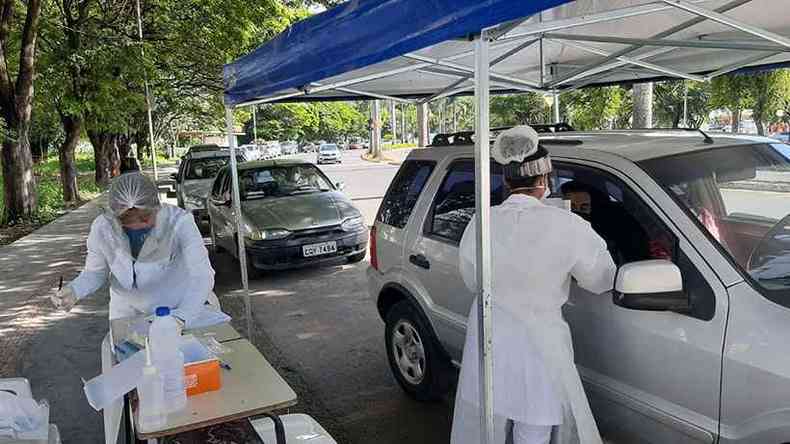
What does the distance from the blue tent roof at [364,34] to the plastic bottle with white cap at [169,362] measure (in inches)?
56.6

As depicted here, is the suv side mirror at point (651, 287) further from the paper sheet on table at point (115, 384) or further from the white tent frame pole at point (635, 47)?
the white tent frame pole at point (635, 47)

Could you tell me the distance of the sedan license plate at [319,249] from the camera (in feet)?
26.6

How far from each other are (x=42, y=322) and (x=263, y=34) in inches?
387

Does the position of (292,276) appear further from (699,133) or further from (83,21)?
(83,21)

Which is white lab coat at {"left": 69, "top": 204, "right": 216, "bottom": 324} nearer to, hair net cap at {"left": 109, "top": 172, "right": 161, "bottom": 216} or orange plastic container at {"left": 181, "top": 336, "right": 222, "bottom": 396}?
hair net cap at {"left": 109, "top": 172, "right": 161, "bottom": 216}

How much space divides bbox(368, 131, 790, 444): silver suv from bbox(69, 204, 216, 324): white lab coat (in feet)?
4.92

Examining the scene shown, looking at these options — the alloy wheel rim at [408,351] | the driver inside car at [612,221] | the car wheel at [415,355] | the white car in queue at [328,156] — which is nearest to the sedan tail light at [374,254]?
the car wheel at [415,355]

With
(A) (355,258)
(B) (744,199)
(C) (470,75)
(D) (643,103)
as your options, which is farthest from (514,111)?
(B) (744,199)

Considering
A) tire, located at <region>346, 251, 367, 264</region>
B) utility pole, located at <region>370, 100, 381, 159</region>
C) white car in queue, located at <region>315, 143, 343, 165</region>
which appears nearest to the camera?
tire, located at <region>346, 251, 367, 264</region>

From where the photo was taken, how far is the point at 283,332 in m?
6.26

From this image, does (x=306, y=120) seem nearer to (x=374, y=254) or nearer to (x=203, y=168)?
(x=203, y=168)

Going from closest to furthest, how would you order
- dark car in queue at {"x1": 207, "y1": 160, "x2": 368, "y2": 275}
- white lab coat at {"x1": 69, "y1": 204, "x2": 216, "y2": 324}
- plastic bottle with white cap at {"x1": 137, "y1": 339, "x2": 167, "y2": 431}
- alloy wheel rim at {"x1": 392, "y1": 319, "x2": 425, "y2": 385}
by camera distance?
plastic bottle with white cap at {"x1": 137, "y1": 339, "x2": 167, "y2": 431}, white lab coat at {"x1": 69, "y1": 204, "x2": 216, "y2": 324}, alloy wheel rim at {"x1": 392, "y1": 319, "x2": 425, "y2": 385}, dark car in queue at {"x1": 207, "y1": 160, "x2": 368, "y2": 275}

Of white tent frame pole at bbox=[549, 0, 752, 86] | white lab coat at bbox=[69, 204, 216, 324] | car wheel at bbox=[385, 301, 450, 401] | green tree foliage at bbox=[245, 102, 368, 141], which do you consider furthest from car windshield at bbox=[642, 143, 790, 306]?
green tree foliage at bbox=[245, 102, 368, 141]

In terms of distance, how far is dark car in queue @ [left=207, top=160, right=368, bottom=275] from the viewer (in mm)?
8016
